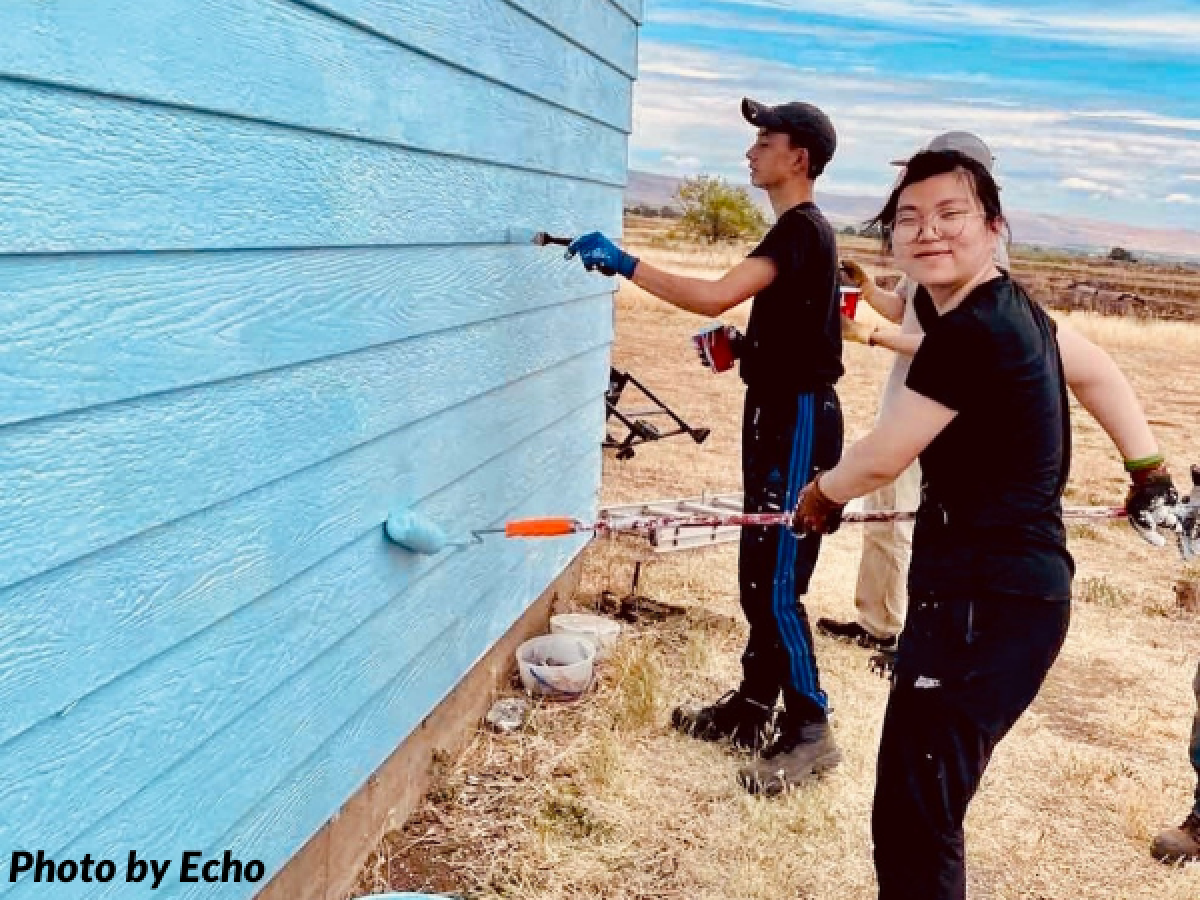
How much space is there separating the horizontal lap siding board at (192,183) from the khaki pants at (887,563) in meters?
2.67

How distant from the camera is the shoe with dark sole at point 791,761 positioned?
12.3ft

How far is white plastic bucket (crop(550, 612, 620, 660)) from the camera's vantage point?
453cm

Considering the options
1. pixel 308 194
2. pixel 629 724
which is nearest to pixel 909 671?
pixel 308 194

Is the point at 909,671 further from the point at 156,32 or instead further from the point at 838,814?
the point at 156,32

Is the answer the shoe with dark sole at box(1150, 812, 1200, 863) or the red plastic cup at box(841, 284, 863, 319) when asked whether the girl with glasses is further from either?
the red plastic cup at box(841, 284, 863, 319)

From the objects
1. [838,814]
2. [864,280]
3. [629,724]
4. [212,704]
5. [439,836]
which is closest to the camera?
[212,704]

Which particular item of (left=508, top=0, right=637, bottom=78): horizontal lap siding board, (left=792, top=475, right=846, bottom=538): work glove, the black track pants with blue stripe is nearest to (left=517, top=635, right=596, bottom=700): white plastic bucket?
the black track pants with blue stripe

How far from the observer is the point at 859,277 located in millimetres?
4438

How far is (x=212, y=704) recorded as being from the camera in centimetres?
217

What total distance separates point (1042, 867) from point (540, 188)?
101 inches

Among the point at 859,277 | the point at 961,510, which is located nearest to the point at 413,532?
the point at 961,510

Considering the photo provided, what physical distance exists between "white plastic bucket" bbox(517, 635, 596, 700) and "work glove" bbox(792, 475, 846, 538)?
1.64 metres

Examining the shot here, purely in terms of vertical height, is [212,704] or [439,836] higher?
[212,704]

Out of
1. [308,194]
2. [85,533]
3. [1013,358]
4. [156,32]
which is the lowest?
[85,533]
